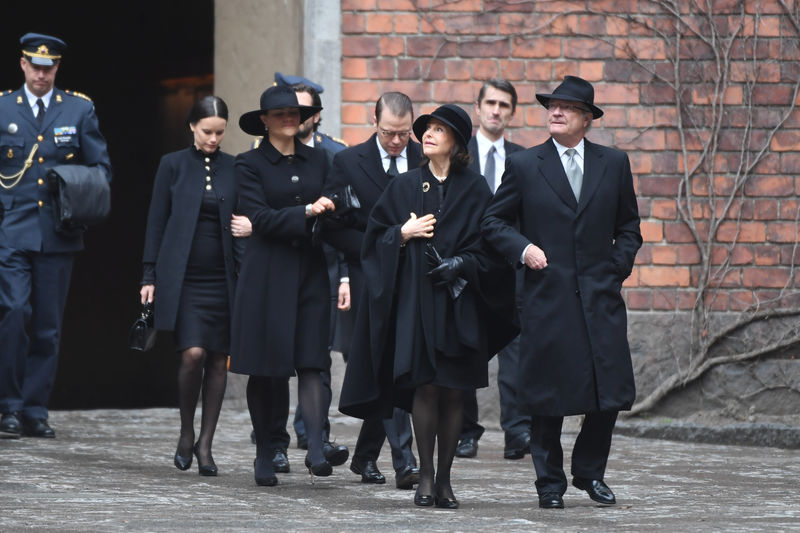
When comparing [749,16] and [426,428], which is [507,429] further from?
[749,16]

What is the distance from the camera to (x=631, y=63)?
10.8 m

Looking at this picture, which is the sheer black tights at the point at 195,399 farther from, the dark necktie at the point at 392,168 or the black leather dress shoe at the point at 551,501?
the black leather dress shoe at the point at 551,501

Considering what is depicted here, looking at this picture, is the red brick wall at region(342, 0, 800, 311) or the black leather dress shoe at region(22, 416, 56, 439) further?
the red brick wall at region(342, 0, 800, 311)

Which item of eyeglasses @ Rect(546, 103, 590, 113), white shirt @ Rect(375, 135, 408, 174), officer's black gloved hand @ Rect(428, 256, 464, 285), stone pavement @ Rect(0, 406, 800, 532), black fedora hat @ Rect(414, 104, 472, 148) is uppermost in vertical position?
eyeglasses @ Rect(546, 103, 590, 113)

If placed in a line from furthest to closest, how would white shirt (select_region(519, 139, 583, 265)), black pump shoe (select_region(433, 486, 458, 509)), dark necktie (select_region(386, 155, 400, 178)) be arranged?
dark necktie (select_region(386, 155, 400, 178)), white shirt (select_region(519, 139, 583, 265)), black pump shoe (select_region(433, 486, 458, 509))

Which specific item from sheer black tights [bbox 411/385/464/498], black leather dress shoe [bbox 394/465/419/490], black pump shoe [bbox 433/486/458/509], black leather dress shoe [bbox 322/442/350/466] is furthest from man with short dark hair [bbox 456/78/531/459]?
black pump shoe [bbox 433/486/458/509]

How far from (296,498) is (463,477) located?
1175 mm

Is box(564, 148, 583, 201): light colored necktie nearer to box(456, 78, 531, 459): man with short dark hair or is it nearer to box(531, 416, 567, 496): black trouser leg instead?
box(531, 416, 567, 496): black trouser leg

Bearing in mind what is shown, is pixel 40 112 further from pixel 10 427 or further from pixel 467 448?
pixel 467 448

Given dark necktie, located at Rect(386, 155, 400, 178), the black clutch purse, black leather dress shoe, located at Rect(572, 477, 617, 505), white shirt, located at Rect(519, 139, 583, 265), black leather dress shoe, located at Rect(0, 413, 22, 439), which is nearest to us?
black leather dress shoe, located at Rect(572, 477, 617, 505)

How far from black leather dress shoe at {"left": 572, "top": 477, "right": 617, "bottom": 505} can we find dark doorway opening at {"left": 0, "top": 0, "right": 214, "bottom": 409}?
8.87m

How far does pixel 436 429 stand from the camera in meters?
6.89

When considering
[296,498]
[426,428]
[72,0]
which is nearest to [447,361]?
[426,428]

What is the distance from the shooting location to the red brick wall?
422 inches
